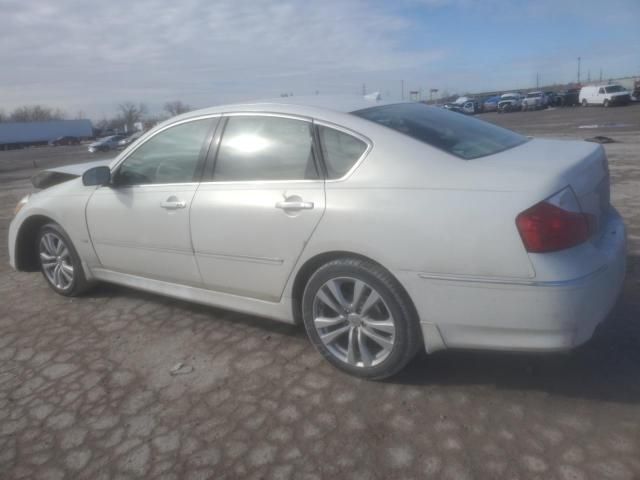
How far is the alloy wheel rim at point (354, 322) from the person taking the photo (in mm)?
2826

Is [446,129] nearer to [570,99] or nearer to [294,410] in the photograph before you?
[294,410]

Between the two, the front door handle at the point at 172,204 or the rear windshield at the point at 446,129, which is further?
the front door handle at the point at 172,204

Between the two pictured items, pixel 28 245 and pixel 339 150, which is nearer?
pixel 339 150

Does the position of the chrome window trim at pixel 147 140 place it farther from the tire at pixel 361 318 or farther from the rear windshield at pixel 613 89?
the rear windshield at pixel 613 89

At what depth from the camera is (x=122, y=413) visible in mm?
2861

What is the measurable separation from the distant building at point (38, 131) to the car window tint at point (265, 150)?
7540 cm

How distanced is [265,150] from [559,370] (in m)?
2.10

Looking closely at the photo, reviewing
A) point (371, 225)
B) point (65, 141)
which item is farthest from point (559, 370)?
point (65, 141)

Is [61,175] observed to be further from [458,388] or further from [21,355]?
[458,388]

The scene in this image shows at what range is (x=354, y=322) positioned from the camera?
2926 mm

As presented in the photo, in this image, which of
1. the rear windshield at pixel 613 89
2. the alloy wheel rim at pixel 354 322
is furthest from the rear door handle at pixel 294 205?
the rear windshield at pixel 613 89

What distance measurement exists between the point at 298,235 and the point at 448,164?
892mm

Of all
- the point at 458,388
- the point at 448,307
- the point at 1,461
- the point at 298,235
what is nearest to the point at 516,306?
the point at 448,307

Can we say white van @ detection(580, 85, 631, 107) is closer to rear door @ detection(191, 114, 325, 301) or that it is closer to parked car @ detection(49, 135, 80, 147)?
rear door @ detection(191, 114, 325, 301)
